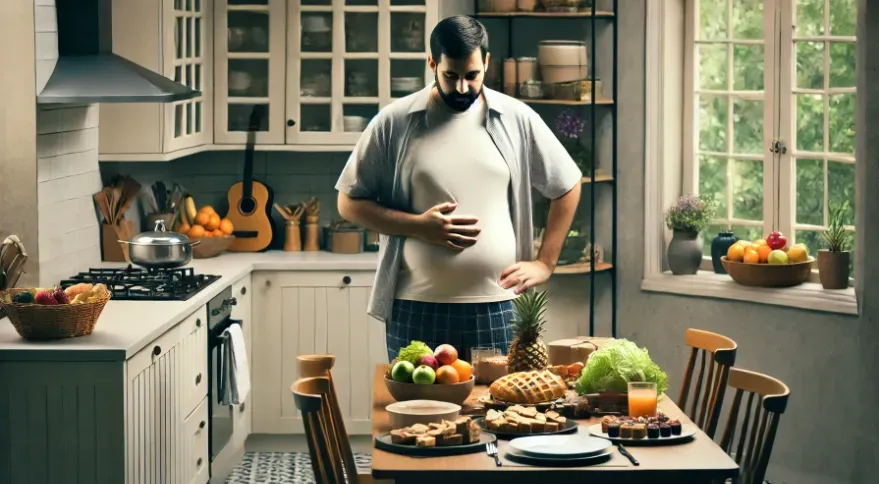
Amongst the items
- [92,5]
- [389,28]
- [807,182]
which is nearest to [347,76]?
[389,28]

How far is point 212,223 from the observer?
6.17 meters

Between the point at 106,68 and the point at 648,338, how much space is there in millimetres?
2818

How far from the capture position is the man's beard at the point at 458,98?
3.75 metres

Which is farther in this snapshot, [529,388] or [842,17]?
[842,17]

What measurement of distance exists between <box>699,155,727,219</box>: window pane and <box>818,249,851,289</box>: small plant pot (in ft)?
2.53

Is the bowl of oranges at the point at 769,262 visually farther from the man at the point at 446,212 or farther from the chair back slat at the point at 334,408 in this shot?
the chair back slat at the point at 334,408

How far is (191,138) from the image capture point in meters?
5.90

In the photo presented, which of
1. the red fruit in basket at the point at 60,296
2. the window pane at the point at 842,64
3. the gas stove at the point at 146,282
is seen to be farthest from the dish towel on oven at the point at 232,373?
the window pane at the point at 842,64

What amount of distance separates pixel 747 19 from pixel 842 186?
0.90m

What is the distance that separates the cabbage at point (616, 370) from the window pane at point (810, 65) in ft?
8.90

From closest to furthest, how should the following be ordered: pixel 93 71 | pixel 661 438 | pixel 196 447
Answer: pixel 661 438 < pixel 93 71 < pixel 196 447

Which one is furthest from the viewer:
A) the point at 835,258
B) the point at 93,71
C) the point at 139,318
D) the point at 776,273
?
the point at 776,273

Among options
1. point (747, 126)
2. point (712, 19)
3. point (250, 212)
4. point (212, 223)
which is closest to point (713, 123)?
point (747, 126)

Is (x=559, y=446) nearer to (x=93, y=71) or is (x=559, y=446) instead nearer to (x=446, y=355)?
(x=446, y=355)
